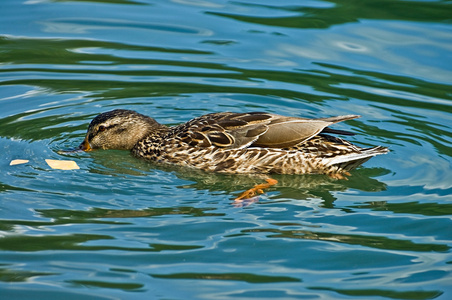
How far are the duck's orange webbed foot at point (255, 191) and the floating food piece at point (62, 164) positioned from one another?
2.23 meters

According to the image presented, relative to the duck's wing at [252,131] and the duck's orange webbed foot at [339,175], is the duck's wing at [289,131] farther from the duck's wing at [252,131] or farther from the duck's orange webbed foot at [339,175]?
the duck's orange webbed foot at [339,175]

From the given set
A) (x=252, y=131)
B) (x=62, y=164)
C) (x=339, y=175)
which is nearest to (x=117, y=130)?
(x=62, y=164)

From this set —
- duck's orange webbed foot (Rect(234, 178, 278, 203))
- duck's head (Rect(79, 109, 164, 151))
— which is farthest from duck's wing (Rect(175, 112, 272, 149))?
duck's head (Rect(79, 109, 164, 151))

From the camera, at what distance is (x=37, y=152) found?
31.9ft

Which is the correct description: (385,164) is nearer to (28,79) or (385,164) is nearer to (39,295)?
(39,295)

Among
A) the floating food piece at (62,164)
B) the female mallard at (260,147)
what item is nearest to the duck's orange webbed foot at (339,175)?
the female mallard at (260,147)

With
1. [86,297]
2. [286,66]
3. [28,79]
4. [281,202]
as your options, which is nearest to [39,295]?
[86,297]

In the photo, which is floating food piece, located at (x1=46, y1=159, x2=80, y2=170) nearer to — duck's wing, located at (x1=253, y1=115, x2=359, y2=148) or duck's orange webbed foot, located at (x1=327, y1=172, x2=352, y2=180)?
duck's wing, located at (x1=253, y1=115, x2=359, y2=148)

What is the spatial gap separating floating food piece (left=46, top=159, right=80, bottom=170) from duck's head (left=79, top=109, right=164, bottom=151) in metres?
0.78

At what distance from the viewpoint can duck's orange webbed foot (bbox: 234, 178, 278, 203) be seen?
8.48 metres

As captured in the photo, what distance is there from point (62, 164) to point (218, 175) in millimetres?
1983

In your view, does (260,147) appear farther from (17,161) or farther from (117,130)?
(17,161)

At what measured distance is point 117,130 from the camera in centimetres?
1034

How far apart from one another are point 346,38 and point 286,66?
65.3 inches
